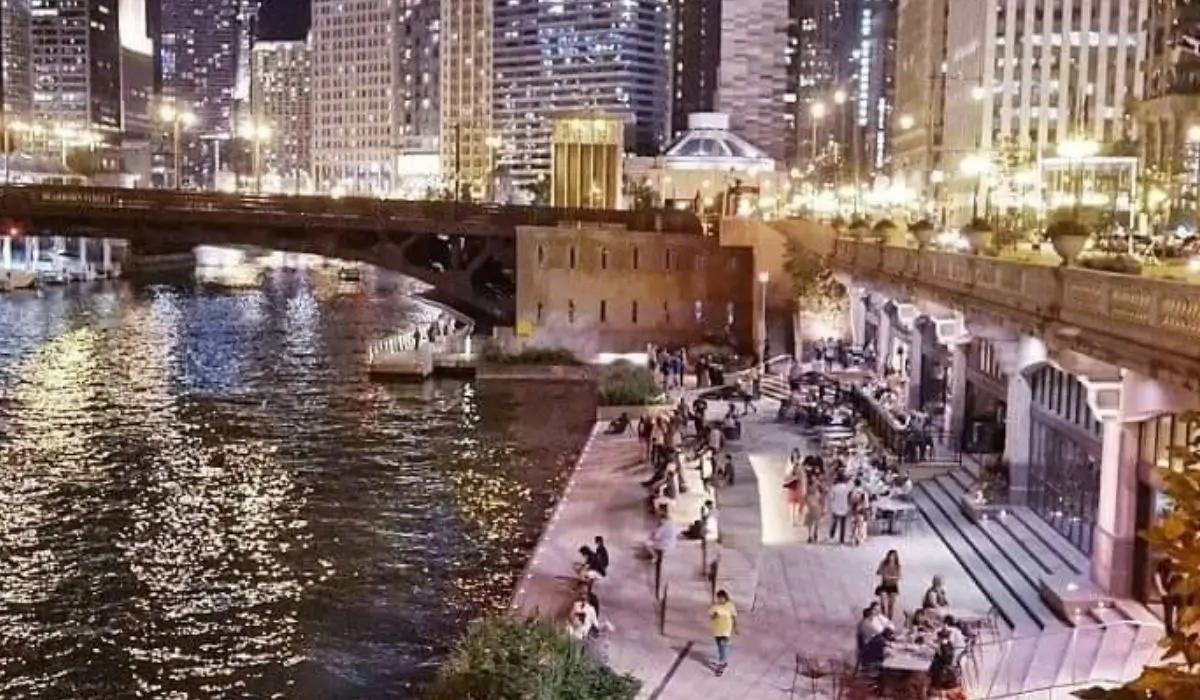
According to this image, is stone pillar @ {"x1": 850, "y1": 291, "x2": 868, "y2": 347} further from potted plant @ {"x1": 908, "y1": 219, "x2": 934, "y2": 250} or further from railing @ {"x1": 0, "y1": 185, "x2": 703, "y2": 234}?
potted plant @ {"x1": 908, "y1": 219, "x2": 934, "y2": 250}

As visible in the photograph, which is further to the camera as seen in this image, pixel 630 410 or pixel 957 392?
pixel 630 410

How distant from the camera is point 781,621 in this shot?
25.3 metres

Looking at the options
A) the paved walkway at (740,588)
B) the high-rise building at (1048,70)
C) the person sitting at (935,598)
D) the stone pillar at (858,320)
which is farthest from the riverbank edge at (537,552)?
the high-rise building at (1048,70)

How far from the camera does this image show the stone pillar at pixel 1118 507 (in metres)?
23.5

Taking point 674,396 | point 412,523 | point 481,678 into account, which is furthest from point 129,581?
point 674,396

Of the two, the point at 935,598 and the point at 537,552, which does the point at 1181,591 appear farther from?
the point at 537,552

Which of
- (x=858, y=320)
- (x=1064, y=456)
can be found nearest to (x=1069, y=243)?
(x=1064, y=456)

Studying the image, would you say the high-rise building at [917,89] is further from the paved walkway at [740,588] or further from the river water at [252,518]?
the paved walkway at [740,588]

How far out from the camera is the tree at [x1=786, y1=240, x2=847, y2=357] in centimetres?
6444

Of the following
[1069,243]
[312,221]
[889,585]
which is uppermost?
[1069,243]

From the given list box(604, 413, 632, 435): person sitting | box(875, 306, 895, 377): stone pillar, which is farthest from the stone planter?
box(875, 306, 895, 377): stone pillar

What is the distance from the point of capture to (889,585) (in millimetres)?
25047

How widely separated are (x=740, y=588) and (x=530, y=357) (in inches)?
1800

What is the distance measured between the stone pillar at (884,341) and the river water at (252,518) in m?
11.2
